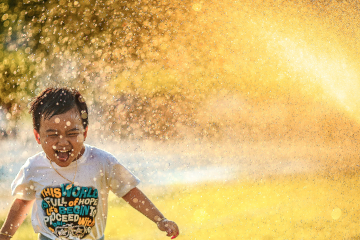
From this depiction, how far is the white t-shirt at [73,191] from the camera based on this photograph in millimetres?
1906

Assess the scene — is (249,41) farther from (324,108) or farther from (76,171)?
(76,171)

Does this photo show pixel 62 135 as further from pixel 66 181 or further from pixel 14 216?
pixel 14 216

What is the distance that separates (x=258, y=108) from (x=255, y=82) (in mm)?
1194

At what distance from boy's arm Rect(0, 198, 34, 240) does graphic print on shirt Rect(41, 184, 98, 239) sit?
17 centimetres

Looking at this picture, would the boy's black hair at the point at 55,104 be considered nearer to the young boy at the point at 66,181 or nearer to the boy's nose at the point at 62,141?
the young boy at the point at 66,181

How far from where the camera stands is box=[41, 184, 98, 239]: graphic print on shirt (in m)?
1.90

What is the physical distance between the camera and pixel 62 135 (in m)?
1.91

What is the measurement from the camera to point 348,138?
22.6 feet

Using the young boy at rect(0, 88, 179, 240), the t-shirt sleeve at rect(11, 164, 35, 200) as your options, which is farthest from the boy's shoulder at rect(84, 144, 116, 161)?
the t-shirt sleeve at rect(11, 164, 35, 200)

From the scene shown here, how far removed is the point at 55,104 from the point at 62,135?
5.8 inches

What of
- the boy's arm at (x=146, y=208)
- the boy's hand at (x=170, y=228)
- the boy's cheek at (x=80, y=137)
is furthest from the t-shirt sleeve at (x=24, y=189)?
the boy's hand at (x=170, y=228)

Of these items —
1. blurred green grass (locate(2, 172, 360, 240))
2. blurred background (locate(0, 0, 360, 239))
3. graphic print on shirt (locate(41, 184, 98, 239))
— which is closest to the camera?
graphic print on shirt (locate(41, 184, 98, 239))

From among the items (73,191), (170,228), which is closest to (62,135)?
(73,191)

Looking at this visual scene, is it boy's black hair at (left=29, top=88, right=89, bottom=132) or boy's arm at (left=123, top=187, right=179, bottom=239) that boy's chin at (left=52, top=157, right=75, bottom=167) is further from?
boy's arm at (left=123, top=187, right=179, bottom=239)
